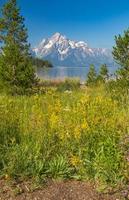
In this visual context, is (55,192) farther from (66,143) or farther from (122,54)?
(122,54)

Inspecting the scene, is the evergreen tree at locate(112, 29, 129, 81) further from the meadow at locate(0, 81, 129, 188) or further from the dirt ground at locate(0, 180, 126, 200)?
the dirt ground at locate(0, 180, 126, 200)

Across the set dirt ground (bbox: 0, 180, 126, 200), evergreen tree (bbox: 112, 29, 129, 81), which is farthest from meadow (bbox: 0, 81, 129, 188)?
evergreen tree (bbox: 112, 29, 129, 81)

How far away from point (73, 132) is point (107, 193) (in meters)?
1.27

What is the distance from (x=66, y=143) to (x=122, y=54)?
11726 millimetres

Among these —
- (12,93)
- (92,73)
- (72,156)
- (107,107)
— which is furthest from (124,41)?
(92,73)

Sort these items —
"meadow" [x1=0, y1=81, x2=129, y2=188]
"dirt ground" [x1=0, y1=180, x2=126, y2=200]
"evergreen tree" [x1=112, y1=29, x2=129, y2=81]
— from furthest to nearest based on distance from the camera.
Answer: "evergreen tree" [x1=112, y1=29, x2=129, y2=81], "meadow" [x1=0, y1=81, x2=129, y2=188], "dirt ground" [x1=0, y1=180, x2=126, y2=200]

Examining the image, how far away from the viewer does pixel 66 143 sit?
21.2 feet

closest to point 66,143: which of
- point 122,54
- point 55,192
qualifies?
point 55,192

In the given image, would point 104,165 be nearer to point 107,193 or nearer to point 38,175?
point 107,193

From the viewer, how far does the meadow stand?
574 cm

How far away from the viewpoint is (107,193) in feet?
17.8

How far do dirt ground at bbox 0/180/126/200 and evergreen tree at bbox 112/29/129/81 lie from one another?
39.0 feet

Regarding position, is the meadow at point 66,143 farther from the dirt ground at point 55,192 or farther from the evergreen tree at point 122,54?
the evergreen tree at point 122,54

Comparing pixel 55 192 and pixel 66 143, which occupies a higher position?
pixel 66 143
